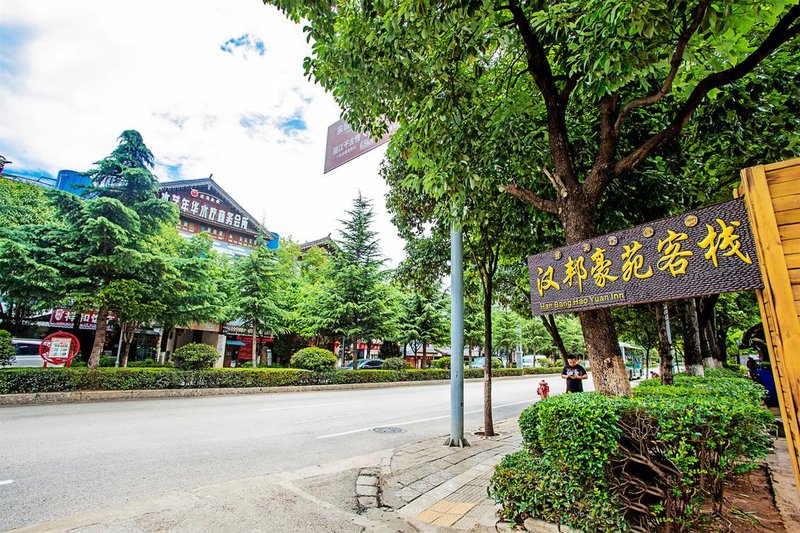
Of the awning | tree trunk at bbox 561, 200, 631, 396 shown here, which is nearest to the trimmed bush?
the awning

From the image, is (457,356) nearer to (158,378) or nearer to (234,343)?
(158,378)

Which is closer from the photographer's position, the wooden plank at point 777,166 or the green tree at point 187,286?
the wooden plank at point 777,166

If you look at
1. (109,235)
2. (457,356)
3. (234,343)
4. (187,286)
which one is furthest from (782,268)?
(234,343)

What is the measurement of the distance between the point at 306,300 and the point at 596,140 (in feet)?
57.9

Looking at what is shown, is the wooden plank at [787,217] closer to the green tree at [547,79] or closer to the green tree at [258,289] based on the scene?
the green tree at [547,79]

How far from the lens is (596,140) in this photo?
210 inches

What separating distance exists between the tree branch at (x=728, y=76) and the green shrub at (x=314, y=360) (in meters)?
15.2

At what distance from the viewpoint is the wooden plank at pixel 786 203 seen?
2150 mm

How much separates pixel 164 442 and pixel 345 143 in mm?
6030

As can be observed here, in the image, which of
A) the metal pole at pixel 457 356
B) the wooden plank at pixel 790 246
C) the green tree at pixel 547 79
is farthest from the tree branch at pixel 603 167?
the metal pole at pixel 457 356

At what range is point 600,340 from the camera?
12.1ft

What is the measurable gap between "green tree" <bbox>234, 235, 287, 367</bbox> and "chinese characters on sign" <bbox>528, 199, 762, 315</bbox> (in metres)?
17.0

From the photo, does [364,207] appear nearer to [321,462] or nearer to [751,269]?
[321,462]

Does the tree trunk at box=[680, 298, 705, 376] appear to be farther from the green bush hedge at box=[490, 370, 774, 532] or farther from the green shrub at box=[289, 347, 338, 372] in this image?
the green shrub at box=[289, 347, 338, 372]
